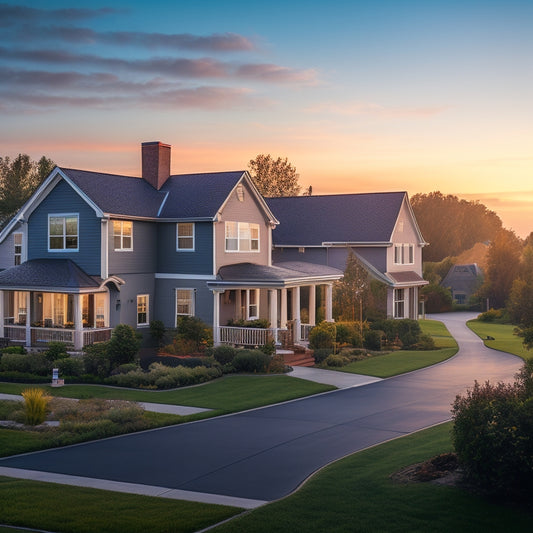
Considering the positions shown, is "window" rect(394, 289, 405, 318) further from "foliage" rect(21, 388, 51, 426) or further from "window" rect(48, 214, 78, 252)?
"foliage" rect(21, 388, 51, 426)

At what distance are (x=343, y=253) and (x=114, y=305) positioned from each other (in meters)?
21.0

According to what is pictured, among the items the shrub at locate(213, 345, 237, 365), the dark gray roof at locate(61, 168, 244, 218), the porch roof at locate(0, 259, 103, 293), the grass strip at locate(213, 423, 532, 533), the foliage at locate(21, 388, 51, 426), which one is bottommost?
the grass strip at locate(213, 423, 532, 533)

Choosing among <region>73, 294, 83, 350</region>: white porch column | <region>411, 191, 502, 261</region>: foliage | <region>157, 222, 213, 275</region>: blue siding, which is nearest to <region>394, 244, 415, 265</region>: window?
<region>157, 222, 213, 275</region>: blue siding

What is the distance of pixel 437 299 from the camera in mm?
77938

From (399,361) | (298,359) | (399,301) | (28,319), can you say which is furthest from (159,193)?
(399,301)

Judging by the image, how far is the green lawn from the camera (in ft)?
36.1

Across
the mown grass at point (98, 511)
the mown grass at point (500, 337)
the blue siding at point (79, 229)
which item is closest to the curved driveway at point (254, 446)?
the mown grass at point (98, 511)

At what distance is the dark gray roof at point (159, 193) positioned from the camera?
36188 millimetres

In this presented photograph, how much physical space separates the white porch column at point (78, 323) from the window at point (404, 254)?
2590 cm

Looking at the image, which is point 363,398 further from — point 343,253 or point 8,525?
point 343,253

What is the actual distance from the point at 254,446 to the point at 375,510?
5.99 metres

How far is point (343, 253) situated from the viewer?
51.8 meters

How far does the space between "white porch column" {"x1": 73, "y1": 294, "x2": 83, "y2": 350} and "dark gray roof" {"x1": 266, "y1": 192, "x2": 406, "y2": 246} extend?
72.8ft

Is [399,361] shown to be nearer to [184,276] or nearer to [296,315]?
[296,315]
